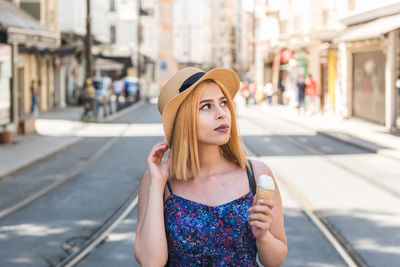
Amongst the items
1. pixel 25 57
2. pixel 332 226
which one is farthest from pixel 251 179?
pixel 25 57

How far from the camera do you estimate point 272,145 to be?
778 inches

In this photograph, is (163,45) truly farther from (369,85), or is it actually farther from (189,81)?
(189,81)

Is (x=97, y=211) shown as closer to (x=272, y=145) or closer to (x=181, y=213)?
(x=181, y=213)

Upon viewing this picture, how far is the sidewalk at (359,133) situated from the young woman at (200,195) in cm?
1369

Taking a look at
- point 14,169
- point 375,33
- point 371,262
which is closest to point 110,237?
point 371,262

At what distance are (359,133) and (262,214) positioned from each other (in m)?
21.1

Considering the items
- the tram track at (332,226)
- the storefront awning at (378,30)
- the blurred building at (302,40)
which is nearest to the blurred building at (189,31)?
the blurred building at (302,40)

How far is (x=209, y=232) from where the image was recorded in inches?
115

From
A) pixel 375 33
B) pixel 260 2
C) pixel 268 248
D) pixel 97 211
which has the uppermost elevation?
pixel 260 2

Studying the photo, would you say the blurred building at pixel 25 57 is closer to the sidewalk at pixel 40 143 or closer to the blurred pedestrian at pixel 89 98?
the sidewalk at pixel 40 143

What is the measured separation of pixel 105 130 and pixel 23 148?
7.92m

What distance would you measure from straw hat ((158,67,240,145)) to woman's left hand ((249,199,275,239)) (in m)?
0.53

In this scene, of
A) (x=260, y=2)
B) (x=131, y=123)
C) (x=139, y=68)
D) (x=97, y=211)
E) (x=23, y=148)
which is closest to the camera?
(x=97, y=211)

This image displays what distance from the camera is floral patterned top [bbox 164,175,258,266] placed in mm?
2916
